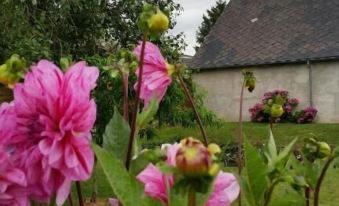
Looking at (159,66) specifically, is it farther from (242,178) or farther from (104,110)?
(104,110)

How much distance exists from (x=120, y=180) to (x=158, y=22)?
0.49 feet

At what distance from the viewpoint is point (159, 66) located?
29.1 inches

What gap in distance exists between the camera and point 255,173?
662mm

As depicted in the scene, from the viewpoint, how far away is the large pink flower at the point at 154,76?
73 centimetres

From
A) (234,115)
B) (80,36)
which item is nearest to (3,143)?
(80,36)

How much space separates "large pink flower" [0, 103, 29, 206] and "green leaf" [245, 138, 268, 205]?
0.71 ft

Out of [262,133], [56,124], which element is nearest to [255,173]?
[56,124]

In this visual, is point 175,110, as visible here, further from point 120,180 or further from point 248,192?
point 120,180

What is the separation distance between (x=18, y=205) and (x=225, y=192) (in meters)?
0.19

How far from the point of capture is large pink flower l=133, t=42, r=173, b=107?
0.73 metres

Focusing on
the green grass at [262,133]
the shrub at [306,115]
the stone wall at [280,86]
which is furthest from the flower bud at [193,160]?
the shrub at [306,115]

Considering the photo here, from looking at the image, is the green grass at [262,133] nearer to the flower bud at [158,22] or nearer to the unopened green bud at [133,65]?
the unopened green bud at [133,65]

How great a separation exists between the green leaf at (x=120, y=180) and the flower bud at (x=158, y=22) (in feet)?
0.42

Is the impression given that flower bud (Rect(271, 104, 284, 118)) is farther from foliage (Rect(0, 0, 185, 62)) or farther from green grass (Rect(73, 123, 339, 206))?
green grass (Rect(73, 123, 339, 206))
